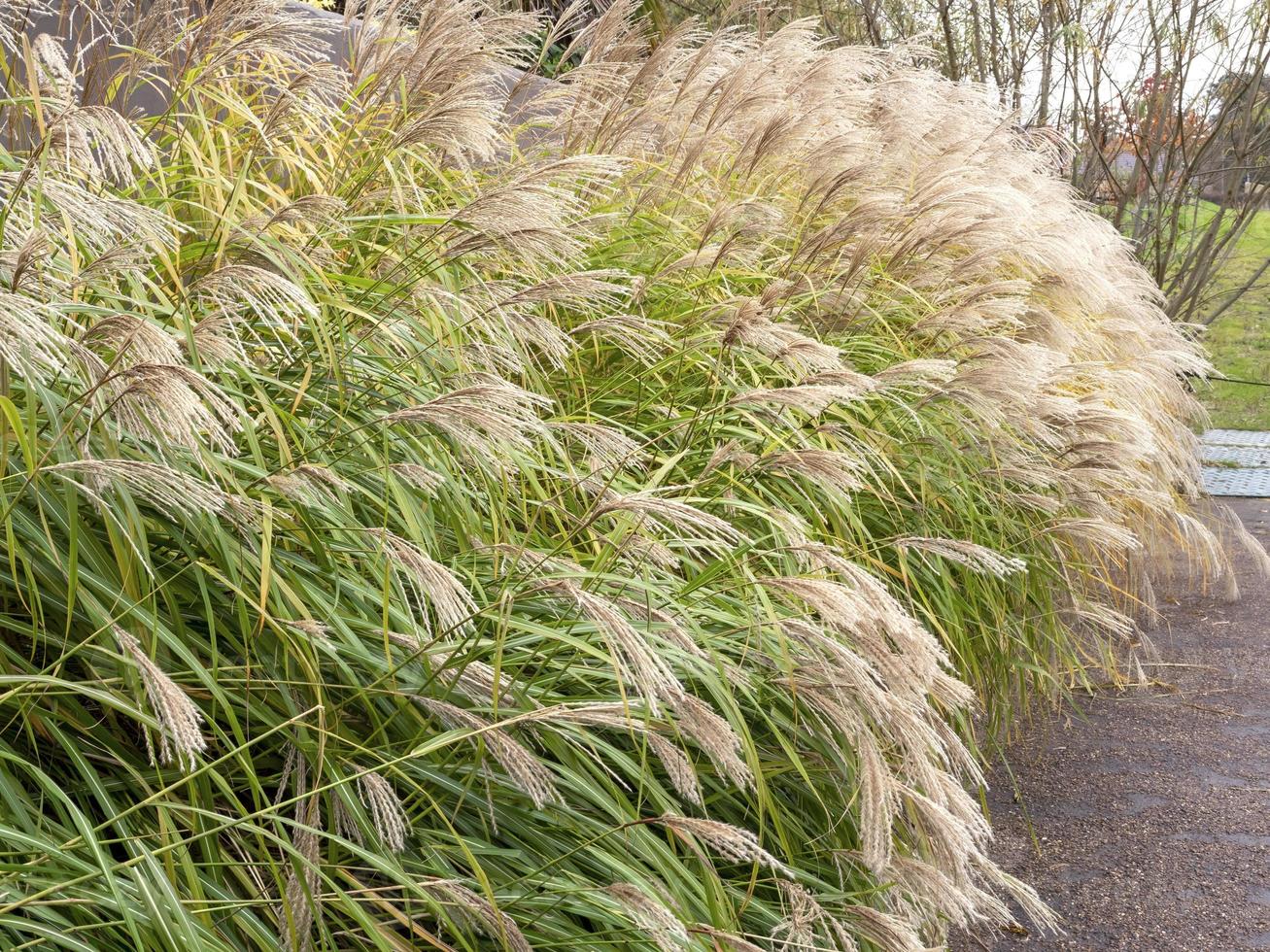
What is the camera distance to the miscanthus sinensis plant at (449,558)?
141 cm

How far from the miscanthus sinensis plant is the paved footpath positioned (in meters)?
0.38

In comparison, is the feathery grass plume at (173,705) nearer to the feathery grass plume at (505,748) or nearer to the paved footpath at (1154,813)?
A: the feathery grass plume at (505,748)

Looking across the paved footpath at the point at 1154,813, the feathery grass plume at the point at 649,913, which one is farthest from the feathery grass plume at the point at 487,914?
the paved footpath at the point at 1154,813

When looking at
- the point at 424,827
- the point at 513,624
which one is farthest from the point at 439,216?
the point at 424,827

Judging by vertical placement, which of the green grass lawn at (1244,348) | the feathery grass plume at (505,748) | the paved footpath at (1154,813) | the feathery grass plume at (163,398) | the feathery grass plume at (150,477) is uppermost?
the feathery grass plume at (163,398)

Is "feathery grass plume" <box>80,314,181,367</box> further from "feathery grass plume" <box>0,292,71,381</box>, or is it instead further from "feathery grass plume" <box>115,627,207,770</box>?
"feathery grass plume" <box>115,627,207,770</box>

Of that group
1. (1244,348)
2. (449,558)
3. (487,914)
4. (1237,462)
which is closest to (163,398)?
(487,914)

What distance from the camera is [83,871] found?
1341 millimetres

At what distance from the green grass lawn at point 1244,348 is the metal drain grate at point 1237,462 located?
0.49 meters

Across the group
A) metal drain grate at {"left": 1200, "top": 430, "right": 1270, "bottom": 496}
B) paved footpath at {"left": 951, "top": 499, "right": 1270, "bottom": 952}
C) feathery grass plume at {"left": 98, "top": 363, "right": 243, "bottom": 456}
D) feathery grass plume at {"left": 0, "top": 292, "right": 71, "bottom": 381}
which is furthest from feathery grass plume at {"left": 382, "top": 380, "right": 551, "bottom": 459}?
metal drain grate at {"left": 1200, "top": 430, "right": 1270, "bottom": 496}

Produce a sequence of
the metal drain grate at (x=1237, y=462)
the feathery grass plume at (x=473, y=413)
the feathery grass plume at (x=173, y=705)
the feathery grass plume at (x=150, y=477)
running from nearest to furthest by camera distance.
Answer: the feathery grass plume at (x=173, y=705)
the feathery grass plume at (x=150, y=477)
the feathery grass plume at (x=473, y=413)
the metal drain grate at (x=1237, y=462)

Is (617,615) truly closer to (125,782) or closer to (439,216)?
(125,782)

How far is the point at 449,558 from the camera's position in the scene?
2.00 meters

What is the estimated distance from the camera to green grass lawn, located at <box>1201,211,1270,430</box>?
10922mm
